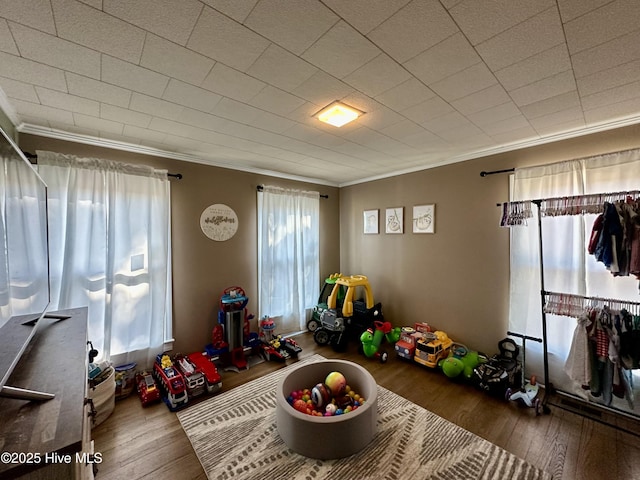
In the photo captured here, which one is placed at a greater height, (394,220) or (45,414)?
(394,220)

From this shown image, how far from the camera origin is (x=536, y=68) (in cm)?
146

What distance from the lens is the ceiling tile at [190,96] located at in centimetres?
162

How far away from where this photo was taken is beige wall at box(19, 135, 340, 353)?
302 centimetres

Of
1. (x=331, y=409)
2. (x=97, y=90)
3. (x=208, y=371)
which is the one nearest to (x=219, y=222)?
(x=208, y=371)

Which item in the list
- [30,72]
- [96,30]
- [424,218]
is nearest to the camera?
[96,30]

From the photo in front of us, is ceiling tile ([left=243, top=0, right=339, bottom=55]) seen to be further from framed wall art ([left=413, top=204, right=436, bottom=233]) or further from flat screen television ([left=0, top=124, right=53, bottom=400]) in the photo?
framed wall art ([left=413, top=204, right=436, bottom=233])

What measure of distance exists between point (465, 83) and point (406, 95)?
0.35 metres

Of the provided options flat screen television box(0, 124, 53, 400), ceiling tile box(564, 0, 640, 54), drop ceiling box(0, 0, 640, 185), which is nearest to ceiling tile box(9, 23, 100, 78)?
drop ceiling box(0, 0, 640, 185)

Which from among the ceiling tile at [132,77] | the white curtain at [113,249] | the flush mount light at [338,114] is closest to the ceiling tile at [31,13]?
the ceiling tile at [132,77]

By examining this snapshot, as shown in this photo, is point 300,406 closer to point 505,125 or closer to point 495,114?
point 495,114

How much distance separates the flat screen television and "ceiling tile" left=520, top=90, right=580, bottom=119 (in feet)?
10.0

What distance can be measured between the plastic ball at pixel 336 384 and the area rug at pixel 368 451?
15.2 inches

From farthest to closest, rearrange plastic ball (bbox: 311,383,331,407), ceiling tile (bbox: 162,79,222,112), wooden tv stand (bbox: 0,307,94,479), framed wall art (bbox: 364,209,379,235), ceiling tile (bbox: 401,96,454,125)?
framed wall art (bbox: 364,209,379,235) < plastic ball (bbox: 311,383,331,407) < ceiling tile (bbox: 401,96,454,125) < ceiling tile (bbox: 162,79,222,112) < wooden tv stand (bbox: 0,307,94,479)

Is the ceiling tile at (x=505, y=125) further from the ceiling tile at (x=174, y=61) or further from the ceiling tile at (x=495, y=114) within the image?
the ceiling tile at (x=174, y=61)
